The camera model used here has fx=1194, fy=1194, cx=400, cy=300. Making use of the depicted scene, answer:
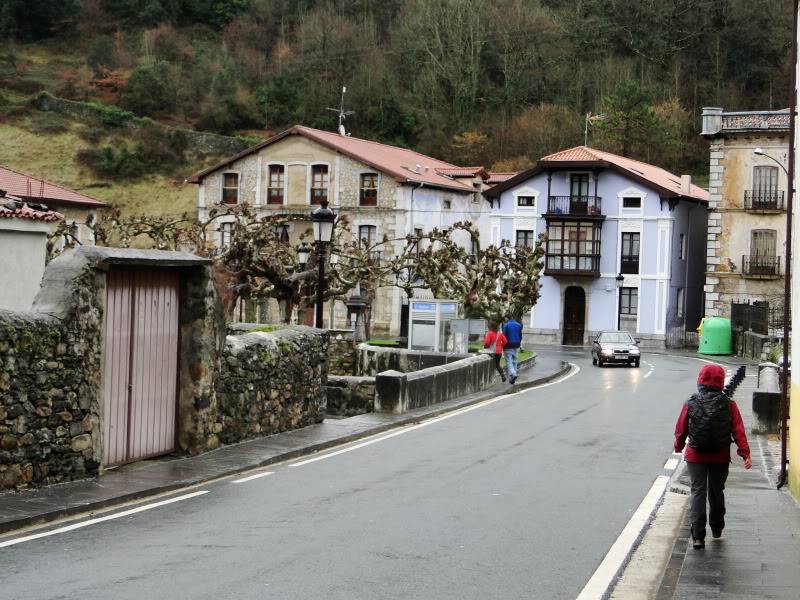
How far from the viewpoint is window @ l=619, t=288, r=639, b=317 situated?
6212 centimetres

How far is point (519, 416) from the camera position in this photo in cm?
2312

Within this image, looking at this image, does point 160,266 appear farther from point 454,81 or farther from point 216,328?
point 454,81

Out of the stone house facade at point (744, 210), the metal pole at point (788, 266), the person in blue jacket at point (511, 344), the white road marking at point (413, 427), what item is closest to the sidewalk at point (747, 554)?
the metal pole at point (788, 266)

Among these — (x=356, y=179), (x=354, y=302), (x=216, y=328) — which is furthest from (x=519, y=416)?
(x=356, y=179)

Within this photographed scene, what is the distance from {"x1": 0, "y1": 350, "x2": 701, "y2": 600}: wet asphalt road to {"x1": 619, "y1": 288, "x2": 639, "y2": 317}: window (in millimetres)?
44216

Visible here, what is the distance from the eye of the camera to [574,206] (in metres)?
62.6

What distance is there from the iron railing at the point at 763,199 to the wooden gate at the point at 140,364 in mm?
48227

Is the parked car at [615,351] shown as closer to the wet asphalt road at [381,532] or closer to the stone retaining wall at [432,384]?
the stone retaining wall at [432,384]

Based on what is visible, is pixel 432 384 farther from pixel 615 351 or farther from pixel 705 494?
pixel 615 351

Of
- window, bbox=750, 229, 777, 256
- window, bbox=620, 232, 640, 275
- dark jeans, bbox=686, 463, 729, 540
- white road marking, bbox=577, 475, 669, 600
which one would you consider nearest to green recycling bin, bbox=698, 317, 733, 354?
A: window, bbox=750, 229, 777, 256

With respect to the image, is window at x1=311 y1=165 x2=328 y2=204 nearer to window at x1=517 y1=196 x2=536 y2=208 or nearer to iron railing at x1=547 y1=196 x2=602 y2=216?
window at x1=517 y1=196 x2=536 y2=208

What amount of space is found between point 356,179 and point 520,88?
24269 mm

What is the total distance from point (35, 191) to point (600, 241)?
31.2 metres

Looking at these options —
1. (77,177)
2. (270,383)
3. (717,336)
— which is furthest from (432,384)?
(77,177)
